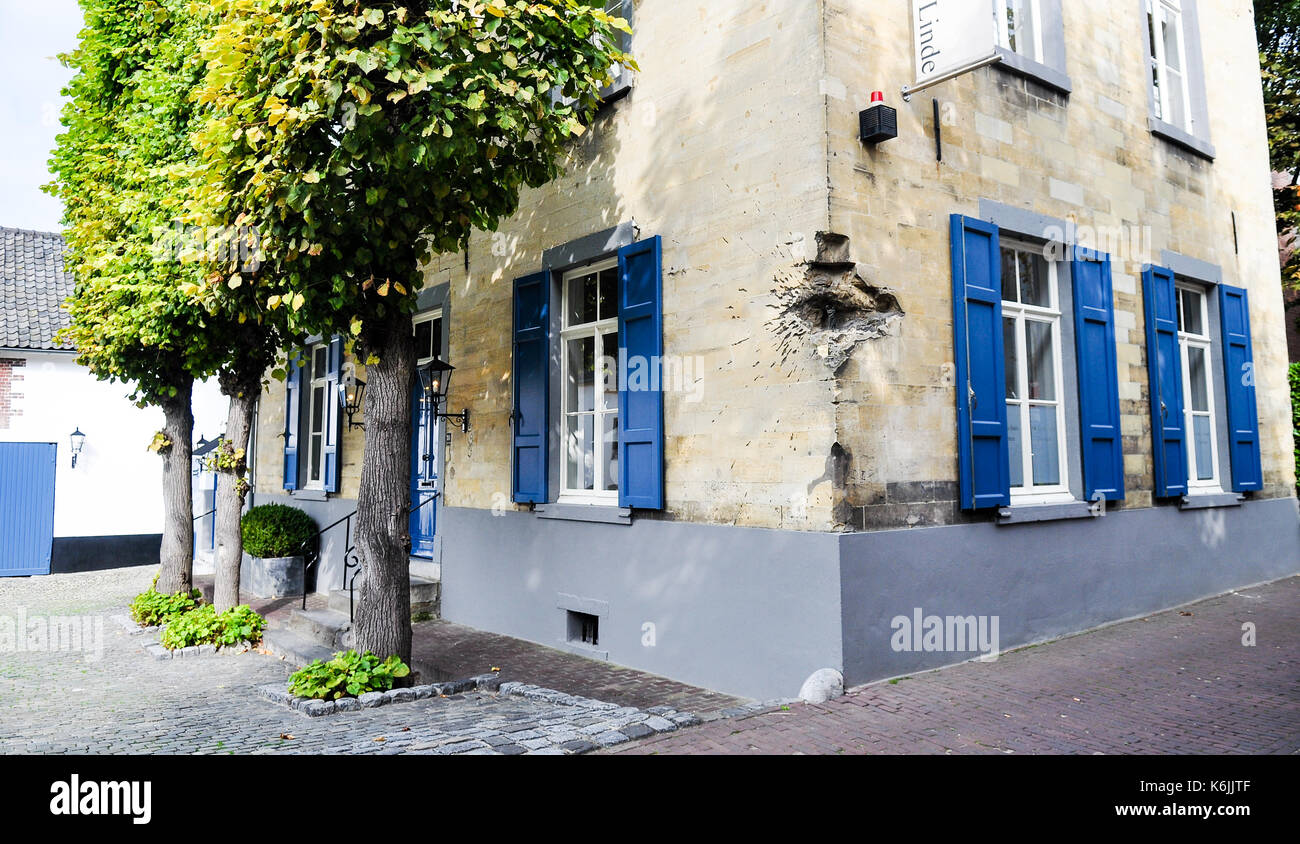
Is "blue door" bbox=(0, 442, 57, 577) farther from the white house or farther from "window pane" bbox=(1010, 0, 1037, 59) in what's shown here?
"window pane" bbox=(1010, 0, 1037, 59)

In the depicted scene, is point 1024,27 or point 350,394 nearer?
point 1024,27

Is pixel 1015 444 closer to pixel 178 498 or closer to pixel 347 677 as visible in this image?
pixel 347 677

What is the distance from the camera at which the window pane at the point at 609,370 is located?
725 cm

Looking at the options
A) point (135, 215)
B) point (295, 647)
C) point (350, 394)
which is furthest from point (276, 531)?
point (135, 215)

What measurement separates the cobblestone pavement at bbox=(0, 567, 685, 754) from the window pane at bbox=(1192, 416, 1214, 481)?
22.0 feet

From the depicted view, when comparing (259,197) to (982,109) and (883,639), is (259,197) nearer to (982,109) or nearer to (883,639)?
(883,639)

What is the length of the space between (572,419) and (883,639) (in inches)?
138

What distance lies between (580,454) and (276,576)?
5770 mm

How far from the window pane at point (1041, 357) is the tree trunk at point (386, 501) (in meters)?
4.97

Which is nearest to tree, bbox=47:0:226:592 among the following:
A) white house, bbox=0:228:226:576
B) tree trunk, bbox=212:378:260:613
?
tree trunk, bbox=212:378:260:613

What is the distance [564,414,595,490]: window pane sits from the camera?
7.45 meters

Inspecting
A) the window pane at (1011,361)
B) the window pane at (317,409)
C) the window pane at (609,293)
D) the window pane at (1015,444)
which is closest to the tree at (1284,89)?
the window pane at (1011,361)

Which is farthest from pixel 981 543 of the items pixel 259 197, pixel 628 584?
pixel 259 197

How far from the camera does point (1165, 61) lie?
29.1ft
